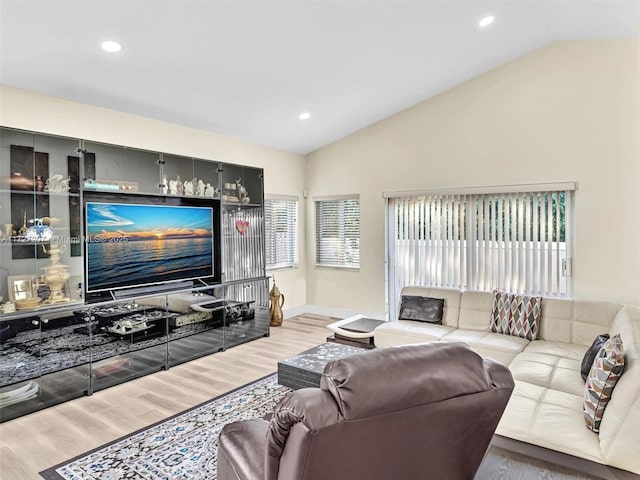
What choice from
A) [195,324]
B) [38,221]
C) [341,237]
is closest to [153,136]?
[38,221]

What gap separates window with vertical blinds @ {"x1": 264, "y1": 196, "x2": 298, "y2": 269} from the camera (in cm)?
611

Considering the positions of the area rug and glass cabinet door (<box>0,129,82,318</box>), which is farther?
glass cabinet door (<box>0,129,82,318</box>)

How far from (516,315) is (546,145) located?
2.01 metres

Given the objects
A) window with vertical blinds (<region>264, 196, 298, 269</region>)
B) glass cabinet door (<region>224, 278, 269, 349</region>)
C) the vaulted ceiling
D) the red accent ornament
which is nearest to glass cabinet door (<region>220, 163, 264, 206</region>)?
the red accent ornament

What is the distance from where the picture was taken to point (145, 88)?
3.71m

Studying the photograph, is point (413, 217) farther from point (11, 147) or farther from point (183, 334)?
point (11, 147)

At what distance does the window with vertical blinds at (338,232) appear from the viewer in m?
6.20

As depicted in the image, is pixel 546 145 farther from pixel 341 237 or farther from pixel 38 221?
pixel 38 221

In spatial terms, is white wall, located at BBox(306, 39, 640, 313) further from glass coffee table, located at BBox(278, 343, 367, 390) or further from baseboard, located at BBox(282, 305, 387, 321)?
glass coffee table, located at BBox(278, 343, 367, 390)

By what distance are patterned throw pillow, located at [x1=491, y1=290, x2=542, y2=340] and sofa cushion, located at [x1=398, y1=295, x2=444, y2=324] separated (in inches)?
22.6

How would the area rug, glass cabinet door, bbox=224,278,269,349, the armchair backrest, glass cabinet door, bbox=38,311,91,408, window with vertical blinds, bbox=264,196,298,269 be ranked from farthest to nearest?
window with vertical blinds, bbox=264,196,298,269
glass cabinet door, bbox=224,278,269,349
glass cabinet door, bbox=38,311,91,408
the area rug
the armchair backrest

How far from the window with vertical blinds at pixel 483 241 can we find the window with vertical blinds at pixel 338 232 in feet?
2.10

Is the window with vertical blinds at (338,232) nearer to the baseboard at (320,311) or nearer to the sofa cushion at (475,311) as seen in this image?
the baseboard at (320,311)

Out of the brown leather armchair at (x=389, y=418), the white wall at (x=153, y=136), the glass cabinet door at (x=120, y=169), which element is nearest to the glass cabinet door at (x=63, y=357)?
the glass cabinet door at (x=120, y=169)
